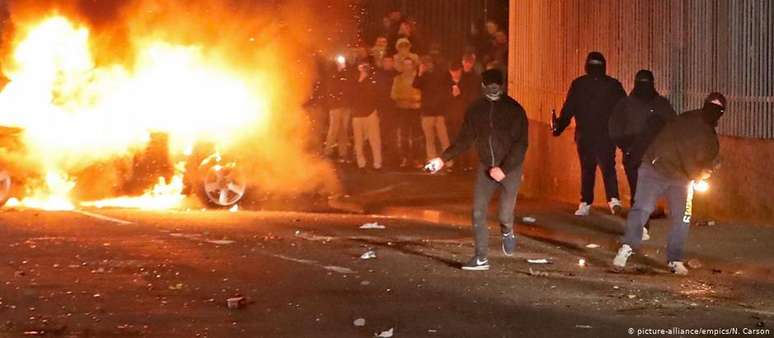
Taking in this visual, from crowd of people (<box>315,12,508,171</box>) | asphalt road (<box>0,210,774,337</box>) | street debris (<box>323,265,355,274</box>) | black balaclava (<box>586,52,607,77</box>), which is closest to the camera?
asphalt road (<box>0,210,774,337</box>)

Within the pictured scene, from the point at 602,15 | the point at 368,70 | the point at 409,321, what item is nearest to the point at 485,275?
the point at 409,321

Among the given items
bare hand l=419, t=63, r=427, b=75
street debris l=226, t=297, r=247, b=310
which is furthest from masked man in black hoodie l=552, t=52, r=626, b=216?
street debris l=226, t=297, r=247, b=310

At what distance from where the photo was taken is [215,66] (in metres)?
21.1

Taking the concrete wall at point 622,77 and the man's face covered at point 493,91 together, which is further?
the concrete wall at point 622,77

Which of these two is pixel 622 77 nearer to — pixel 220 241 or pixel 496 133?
pixel 496 133

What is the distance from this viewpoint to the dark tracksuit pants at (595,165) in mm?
17062

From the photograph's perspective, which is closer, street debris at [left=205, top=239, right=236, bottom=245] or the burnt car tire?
street debris at [left=205, top=239, right=236, bottom=245]

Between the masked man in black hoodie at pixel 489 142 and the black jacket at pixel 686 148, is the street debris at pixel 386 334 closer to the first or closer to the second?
the masked man in black hoodie at pixel 489 142

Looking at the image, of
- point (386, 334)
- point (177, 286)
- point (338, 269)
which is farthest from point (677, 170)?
point (177, 286)

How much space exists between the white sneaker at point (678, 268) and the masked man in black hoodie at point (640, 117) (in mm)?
1883

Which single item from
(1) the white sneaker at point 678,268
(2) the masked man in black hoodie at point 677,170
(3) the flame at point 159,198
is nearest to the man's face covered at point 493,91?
(2) the masked man in black hoodie at point 677,170

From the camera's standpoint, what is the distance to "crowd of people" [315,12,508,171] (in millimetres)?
23750

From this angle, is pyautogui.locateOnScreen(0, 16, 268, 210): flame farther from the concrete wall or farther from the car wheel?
the concrete wall

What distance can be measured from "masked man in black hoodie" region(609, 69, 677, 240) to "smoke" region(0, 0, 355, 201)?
5.71 meters
